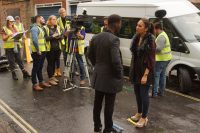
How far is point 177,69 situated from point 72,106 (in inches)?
118

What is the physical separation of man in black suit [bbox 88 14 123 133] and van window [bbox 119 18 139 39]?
4779 mm

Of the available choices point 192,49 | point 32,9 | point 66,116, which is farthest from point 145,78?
point 32,9

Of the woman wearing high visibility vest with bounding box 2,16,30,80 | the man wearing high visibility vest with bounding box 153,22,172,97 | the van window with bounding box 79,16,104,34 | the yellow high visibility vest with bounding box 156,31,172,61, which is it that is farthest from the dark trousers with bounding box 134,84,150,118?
the woman wearing high visibility vest with bounding box 2,16,30,80

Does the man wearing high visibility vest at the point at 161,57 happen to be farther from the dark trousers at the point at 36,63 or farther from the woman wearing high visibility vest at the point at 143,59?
the dark trousers at the point at 36,63

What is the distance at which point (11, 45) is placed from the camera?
11.6 m

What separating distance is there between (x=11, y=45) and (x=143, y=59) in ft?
18.9

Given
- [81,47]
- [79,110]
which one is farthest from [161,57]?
[79,110]

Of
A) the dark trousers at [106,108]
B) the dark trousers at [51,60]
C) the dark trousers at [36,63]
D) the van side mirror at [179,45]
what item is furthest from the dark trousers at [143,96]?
the dark trousers at [51,60]

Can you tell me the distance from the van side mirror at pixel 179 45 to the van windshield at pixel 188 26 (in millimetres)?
158

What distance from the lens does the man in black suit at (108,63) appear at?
6.15 metres

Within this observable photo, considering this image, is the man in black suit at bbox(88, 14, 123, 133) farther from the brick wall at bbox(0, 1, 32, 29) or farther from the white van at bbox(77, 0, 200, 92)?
the brick wall at bbox(0, 1, 32, 29)

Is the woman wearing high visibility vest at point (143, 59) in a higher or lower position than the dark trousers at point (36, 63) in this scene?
higher

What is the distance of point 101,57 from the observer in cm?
626

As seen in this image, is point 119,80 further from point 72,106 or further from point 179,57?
point 179,57
